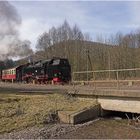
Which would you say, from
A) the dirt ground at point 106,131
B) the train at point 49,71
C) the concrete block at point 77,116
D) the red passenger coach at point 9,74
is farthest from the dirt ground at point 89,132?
the red passenger coach at point 9,74

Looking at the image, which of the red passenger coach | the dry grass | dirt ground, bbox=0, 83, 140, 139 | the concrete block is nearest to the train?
the red passenger coach

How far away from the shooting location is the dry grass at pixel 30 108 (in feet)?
48.4

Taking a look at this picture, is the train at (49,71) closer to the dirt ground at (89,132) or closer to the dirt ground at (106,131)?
the dirt ground at (106,131)

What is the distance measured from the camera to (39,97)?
19969 mm

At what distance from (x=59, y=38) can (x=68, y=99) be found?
202ft

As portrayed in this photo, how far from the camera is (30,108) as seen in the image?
56.2 feet

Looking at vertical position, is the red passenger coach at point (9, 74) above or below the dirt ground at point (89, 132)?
above

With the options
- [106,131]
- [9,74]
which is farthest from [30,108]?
[9,74]

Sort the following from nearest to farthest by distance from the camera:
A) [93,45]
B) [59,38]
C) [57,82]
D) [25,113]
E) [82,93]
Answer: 1. [25,113]
2. [82,93]
3. [57,82]
4. [93,45]
5. [59,38]

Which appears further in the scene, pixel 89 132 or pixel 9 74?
pixel 9 74

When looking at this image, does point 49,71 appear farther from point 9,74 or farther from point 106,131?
point 106,131

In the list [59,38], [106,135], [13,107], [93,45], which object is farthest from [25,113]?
[59,38]

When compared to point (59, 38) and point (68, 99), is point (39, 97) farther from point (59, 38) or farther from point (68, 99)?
point (59, 38)

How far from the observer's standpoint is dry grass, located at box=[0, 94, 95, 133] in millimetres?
14758
